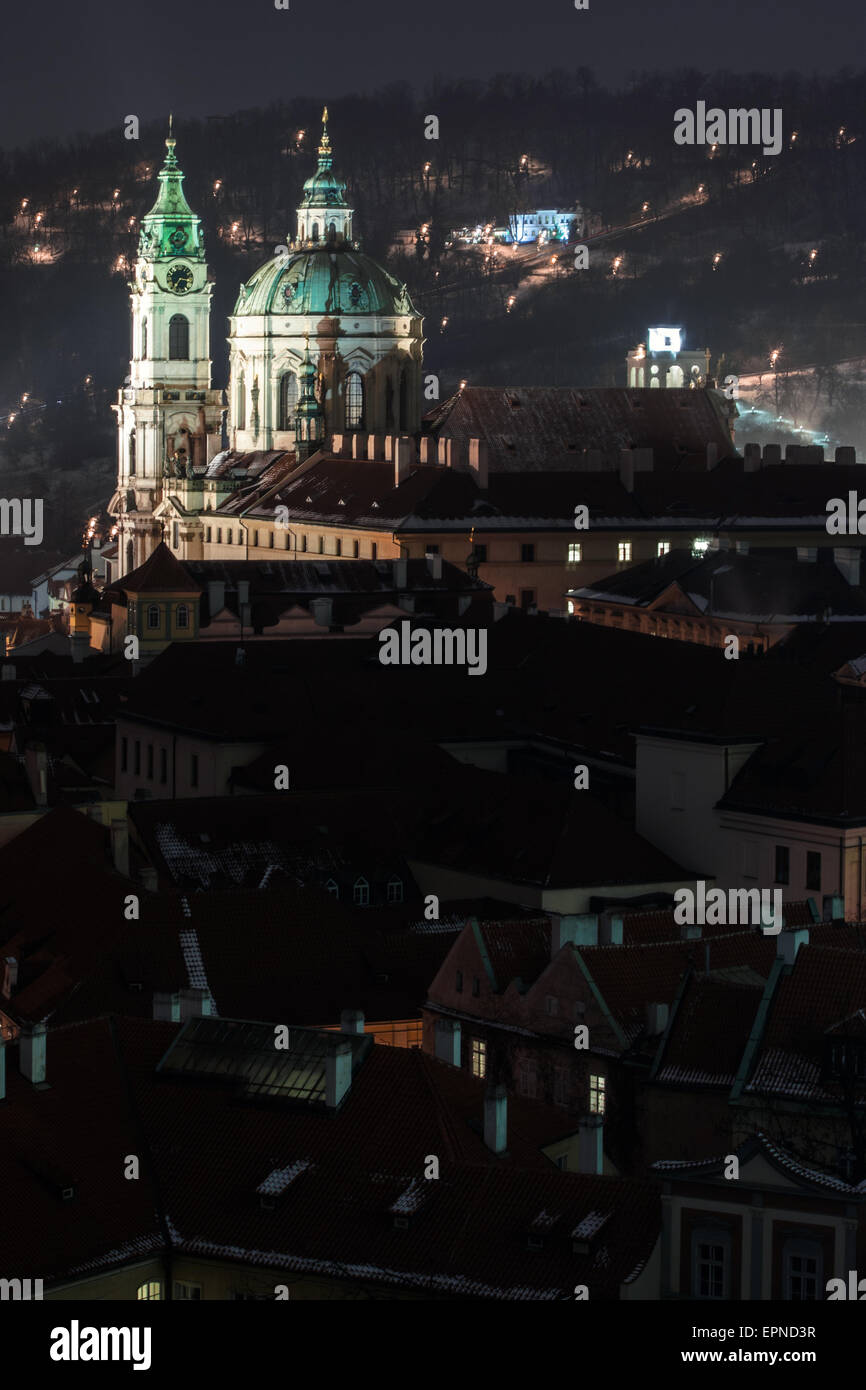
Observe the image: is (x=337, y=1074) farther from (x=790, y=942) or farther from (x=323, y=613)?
(x=323, y=613)

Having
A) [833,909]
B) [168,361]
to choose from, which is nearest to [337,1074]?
[833,909]

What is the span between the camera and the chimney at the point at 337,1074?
4372 cm

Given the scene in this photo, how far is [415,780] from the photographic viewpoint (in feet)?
238

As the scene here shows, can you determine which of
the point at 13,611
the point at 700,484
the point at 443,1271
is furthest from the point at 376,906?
the point at 13,611

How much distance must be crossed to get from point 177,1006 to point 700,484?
264 feet

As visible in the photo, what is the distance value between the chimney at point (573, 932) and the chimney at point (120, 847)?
1067 cm

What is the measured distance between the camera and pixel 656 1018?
164 feet

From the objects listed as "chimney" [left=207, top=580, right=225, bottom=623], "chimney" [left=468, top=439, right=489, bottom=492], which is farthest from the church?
"chimney" [left=207, top=580, right=225, bottom=623]

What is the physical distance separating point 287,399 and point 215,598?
58771 millimetres

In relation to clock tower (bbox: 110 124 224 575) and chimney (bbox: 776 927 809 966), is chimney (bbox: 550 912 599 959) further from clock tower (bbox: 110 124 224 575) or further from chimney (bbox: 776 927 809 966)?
clock tower (bbox: 110 124 224 575)

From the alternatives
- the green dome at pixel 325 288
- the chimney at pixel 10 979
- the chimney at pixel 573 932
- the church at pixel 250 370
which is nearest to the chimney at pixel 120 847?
the chimney at pixel 10 979

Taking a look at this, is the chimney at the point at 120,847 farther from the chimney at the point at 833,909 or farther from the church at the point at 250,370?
the church at the point at 250,370

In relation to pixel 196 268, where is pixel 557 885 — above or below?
below
